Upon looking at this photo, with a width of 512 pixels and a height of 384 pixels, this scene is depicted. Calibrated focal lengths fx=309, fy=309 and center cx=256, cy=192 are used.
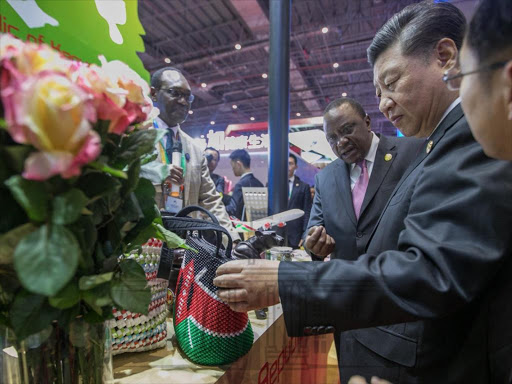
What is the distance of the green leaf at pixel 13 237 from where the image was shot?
1.19ft

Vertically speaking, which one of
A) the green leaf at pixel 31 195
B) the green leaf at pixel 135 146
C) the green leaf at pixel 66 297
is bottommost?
the green leaf at pixel 66 297

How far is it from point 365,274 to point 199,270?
389 millimetres

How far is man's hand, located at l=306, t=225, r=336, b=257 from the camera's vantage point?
1.44 m

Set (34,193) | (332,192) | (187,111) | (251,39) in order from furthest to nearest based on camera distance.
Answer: (251,39)
(187,111)
(332,192)
(34,193)

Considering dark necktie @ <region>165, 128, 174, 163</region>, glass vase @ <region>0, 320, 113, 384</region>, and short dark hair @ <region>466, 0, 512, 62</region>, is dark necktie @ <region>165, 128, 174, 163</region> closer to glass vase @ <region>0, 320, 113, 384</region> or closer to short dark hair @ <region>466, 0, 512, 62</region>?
glass vase @ <region>0, 320, 113, 384</region>

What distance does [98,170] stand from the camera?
0.40m

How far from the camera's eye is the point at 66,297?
16.0 inches

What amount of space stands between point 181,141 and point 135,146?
1.57m

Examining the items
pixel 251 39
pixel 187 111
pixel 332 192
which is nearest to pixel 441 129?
pixel 332 192

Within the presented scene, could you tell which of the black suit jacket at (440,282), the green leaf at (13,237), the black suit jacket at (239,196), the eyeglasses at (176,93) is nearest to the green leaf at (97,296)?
the green leaf at (13,237)

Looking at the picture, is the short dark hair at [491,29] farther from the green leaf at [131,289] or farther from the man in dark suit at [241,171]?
the man in dark suit at [241,171]

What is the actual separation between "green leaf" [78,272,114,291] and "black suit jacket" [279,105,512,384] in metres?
0.40

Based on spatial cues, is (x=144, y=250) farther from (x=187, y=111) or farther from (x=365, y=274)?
(x=187, y=111)

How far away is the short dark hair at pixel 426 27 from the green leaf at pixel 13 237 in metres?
0.98
